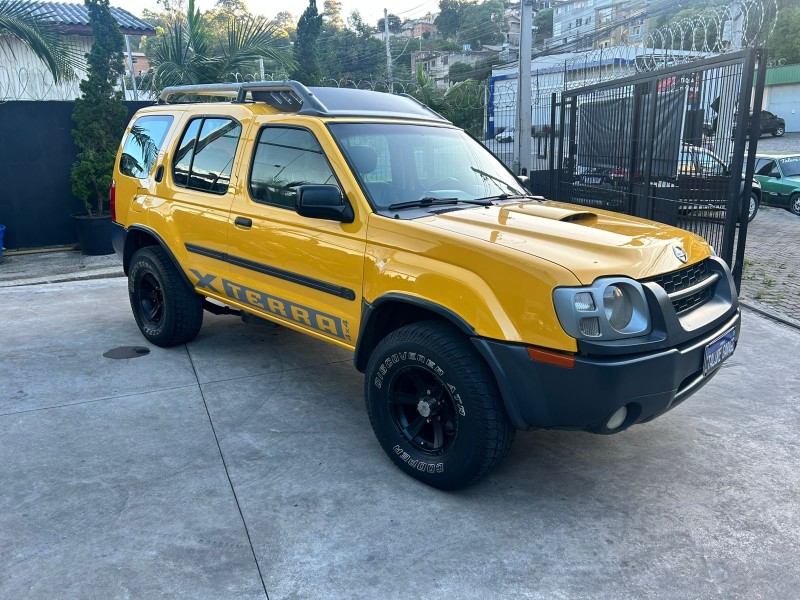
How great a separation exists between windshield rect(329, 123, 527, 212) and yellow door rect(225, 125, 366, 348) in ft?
0.51

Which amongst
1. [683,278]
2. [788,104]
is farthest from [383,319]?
[788,104]

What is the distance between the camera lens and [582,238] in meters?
3.29

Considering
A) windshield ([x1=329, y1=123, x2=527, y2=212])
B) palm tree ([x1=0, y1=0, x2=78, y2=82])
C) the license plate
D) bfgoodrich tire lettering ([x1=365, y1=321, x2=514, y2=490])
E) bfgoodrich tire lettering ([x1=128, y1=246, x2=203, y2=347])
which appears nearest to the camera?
bfgoodrich tire lettering ([x1=365, y1=321, x2=514, y2=490])

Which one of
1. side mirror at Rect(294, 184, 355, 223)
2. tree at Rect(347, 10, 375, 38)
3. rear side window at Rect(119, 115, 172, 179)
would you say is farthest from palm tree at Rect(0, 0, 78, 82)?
tree at Rect(347, 10, 375, 38)

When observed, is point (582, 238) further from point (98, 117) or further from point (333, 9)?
point (333, 9)

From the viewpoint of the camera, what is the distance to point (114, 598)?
2.66 m

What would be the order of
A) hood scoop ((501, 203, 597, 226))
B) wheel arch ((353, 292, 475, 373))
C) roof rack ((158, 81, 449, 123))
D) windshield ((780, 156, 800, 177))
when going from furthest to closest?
windshield ((780, 156, 800, 177)) → roof rack ((158, 81, 449, 123)) → hood scoop ((501, 203, 597, 226)) → wheel arch ((353, 292, 475, 373))

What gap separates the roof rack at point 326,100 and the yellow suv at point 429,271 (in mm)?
18

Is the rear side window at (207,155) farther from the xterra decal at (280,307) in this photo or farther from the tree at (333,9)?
the tree at (333,9)

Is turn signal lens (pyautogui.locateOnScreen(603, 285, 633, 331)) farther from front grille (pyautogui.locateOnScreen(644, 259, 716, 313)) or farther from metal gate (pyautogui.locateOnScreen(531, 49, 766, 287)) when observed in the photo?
metal gate (pyautogui.locateOnScreen(531, 49, 766, 287))

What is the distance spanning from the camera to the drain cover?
551 centimetres

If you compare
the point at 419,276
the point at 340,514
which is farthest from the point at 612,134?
the point at 340,514

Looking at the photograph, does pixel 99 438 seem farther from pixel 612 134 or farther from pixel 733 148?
pixel 612 134

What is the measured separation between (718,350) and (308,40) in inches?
551
